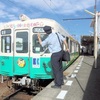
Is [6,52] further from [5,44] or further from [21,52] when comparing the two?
[21,52]

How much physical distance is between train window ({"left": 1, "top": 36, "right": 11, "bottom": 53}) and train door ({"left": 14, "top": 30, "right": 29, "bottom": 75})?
0.98ft

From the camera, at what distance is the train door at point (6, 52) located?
27.6ft

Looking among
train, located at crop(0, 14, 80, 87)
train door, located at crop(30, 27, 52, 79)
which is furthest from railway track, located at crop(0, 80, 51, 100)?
train door, located at crop(30, 27, 52, 79)

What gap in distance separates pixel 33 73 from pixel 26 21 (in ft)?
6.61

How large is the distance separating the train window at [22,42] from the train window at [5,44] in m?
0.37

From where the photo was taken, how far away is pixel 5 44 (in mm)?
8703

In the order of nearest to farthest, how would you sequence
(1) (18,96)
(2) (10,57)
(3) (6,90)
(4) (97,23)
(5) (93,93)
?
1. (5) (93,93)
2. (1) (18,96)
3. (2) (10,57)
4. (3) (6,90)
5. (4) (97,23)

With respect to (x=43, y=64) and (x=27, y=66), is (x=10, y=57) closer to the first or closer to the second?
(x=27, y=66)

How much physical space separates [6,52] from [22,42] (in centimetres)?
84

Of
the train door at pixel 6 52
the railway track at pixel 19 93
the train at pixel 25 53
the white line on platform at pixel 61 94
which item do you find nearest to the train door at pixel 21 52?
the train at pixel 25 53

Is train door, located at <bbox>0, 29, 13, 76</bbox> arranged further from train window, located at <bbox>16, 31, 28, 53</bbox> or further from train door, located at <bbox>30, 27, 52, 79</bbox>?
train door, located at <bbox>30, 27, 52, 79</bbox>

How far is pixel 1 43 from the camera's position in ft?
29.0

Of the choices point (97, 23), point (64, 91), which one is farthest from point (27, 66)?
point (97, 23)

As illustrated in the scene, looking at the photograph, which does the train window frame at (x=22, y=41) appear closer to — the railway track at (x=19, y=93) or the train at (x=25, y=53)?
the train at (x=25, y=53)
